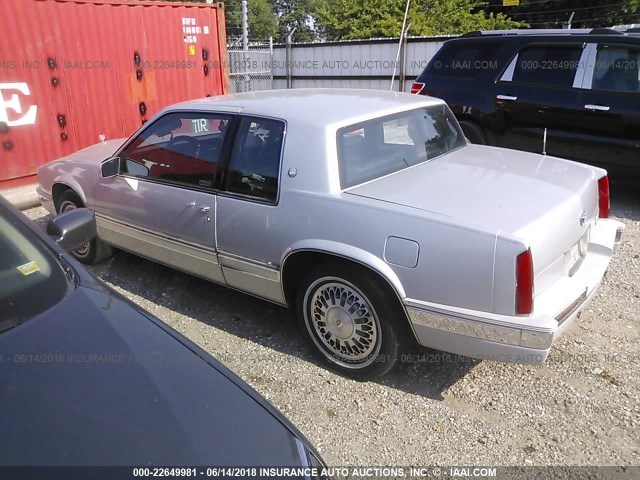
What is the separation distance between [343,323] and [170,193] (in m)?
1.67

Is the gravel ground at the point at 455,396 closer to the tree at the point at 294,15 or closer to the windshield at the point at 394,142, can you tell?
the windshield at the point at 394,142

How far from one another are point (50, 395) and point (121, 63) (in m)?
7.80

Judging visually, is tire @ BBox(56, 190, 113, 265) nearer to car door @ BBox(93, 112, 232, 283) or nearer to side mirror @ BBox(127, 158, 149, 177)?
car door @ BBox(93, 112, 232, 283)

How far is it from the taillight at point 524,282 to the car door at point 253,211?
1.42 m

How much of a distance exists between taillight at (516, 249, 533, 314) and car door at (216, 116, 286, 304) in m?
1.42

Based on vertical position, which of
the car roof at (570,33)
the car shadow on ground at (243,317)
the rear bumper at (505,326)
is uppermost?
the car roof at (570,33)

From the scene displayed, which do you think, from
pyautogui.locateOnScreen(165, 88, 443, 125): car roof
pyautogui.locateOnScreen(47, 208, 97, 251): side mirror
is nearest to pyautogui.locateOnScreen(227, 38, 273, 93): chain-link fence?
pyautogui.locateOnScreen(165, 88, 443, 125): car roof

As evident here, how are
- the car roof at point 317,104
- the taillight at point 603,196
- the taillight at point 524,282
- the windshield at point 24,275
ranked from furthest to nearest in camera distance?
the taillight at point 603,196 → the car roof at point 317,104 → the taillight at point 524,282 → the windshield at point 24,275

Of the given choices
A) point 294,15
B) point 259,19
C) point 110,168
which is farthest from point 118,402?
point 294,15

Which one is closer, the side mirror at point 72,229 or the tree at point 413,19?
the side mirror at point 72,229

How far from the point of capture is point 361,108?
3.63m

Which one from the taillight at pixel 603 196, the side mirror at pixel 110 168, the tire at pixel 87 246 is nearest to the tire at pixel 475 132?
the taillight at pixel 603 196

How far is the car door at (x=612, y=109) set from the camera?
5891mm

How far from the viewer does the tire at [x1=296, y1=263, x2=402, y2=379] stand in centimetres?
303
